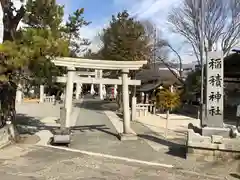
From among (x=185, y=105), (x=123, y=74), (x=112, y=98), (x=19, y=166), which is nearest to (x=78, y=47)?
(x=185, y=105)

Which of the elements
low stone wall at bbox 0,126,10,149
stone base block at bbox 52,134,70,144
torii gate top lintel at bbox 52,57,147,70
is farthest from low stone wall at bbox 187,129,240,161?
low stone wall at bbox 0,126,10,149

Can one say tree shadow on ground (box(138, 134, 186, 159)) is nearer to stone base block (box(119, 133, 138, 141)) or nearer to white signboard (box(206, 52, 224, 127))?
stone base block (box(119, 133, 138, 141))

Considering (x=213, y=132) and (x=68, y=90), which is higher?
(x=68, y=90)

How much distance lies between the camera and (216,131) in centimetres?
1140

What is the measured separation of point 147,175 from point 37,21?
322 inches

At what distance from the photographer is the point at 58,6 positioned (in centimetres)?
1341

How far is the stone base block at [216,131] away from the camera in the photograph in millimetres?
11320

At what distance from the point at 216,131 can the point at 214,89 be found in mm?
1540

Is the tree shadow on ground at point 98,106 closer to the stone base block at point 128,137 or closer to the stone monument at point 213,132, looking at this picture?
the stone base block at point 128,137

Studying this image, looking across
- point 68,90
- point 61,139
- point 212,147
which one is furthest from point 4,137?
point 212,147

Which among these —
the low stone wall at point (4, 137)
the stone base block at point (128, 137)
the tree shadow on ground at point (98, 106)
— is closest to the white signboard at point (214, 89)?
the stone base block at point (128, 137)

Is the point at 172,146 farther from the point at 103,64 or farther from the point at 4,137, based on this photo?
the point at 4,137

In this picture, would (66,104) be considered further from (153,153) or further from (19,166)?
(19,166)

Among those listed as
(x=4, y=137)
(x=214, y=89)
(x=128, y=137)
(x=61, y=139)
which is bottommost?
(x=128, y=137)
